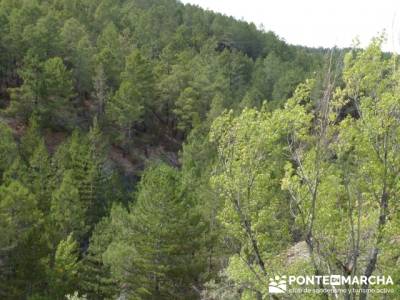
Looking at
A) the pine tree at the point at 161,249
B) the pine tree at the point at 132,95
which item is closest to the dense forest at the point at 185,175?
the pine tree at the point at 161,249

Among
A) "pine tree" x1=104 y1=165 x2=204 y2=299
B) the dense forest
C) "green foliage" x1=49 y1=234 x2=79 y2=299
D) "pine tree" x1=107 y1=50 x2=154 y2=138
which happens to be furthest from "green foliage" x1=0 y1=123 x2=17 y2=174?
"pine tree" x1=104 y1=165 x2=204 y2=299

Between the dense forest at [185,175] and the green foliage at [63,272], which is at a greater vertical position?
the dense forest at [185,175]

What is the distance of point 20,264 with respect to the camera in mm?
24000

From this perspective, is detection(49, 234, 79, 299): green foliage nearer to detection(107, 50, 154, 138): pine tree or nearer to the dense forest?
the dense forest

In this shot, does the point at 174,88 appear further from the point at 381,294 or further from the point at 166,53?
the point at 381,294

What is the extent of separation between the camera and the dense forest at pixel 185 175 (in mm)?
9359

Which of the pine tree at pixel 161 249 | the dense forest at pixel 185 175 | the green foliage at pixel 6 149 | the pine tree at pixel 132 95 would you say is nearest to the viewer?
the dense forest at pixel 185 175

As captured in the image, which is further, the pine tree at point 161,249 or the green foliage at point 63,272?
the green foliage at point 63,272

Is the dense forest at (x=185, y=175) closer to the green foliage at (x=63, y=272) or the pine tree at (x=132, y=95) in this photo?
the green foliage at (x=63, y=272)

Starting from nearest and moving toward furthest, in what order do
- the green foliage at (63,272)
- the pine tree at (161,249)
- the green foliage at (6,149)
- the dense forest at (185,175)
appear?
the dense forest at (185,175)
the pine tree at (161,249)
the green foliage at (63,272)
the green foliage at (6,149)

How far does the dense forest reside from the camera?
9359 mm

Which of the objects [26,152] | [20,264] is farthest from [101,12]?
[20,264]

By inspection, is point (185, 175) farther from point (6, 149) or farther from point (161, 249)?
point (161, 249)

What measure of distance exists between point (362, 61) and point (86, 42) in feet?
166
